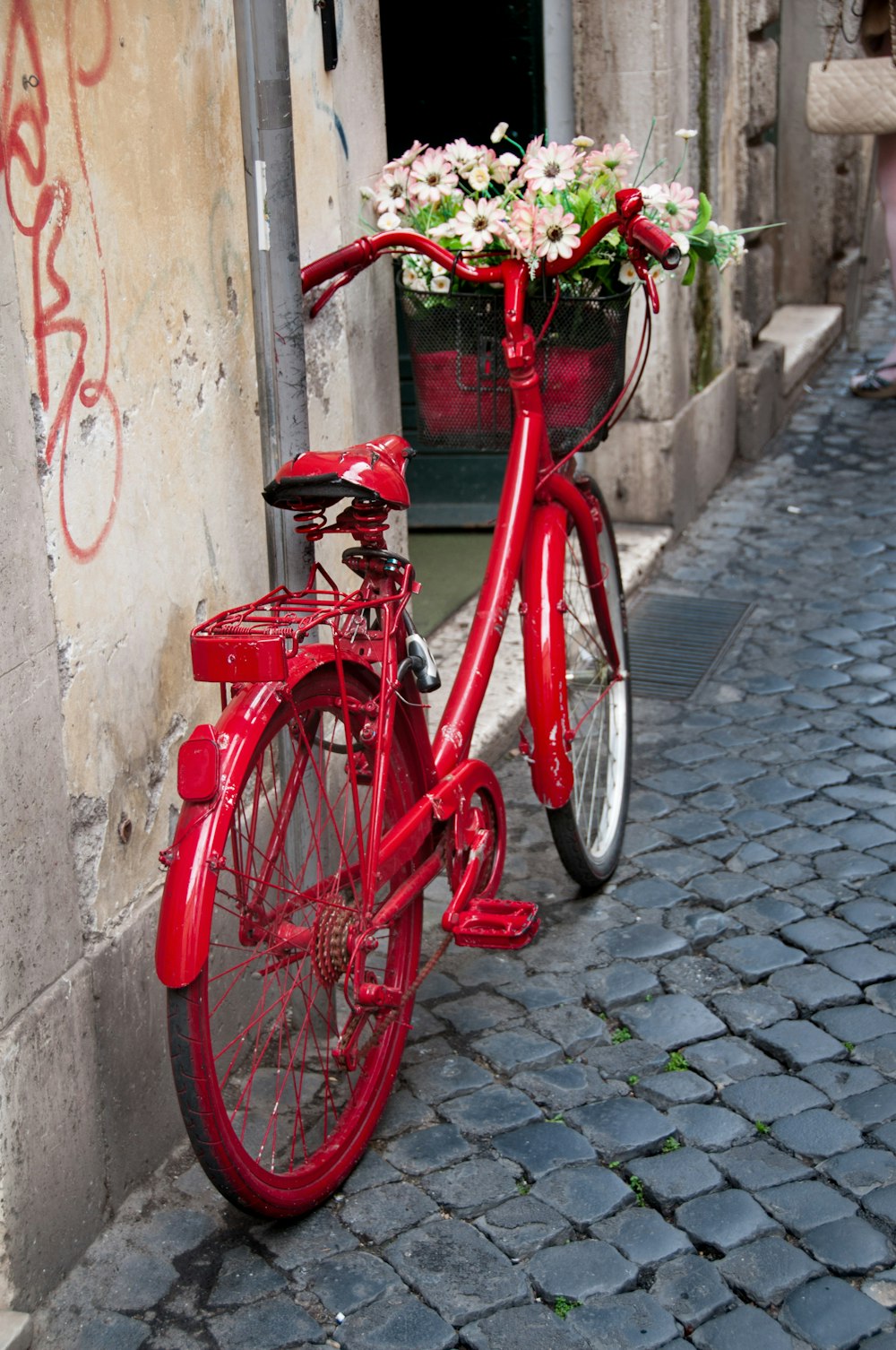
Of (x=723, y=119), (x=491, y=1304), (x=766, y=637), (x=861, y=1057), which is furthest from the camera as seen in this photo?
(x=723, y=119)

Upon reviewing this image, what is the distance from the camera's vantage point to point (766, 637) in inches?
226

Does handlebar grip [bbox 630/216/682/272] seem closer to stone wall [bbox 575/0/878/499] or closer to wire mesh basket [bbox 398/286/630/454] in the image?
wire mesh basket [bbox 398/286/630/454]

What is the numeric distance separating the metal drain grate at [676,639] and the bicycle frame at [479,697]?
1.47 m

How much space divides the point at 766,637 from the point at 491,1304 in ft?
11.1

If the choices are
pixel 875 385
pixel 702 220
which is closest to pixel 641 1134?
pixel 702 220

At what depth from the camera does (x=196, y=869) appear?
2.47 meters

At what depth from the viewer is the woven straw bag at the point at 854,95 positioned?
7.29 m

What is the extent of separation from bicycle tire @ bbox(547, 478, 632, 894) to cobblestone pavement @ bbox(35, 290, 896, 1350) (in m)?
0.11

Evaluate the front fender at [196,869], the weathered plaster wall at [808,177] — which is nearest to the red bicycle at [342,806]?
the front fender at [196,869]

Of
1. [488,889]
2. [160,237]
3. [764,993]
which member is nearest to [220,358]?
[160,237]

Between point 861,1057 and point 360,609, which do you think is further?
point 861,1057

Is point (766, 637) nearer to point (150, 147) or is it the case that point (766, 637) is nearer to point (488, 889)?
point (488, 889)

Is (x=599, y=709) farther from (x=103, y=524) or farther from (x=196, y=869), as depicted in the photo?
(x=196, y=869)

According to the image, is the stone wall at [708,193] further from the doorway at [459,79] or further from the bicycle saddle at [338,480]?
the bicycle saddle at [338,480]
